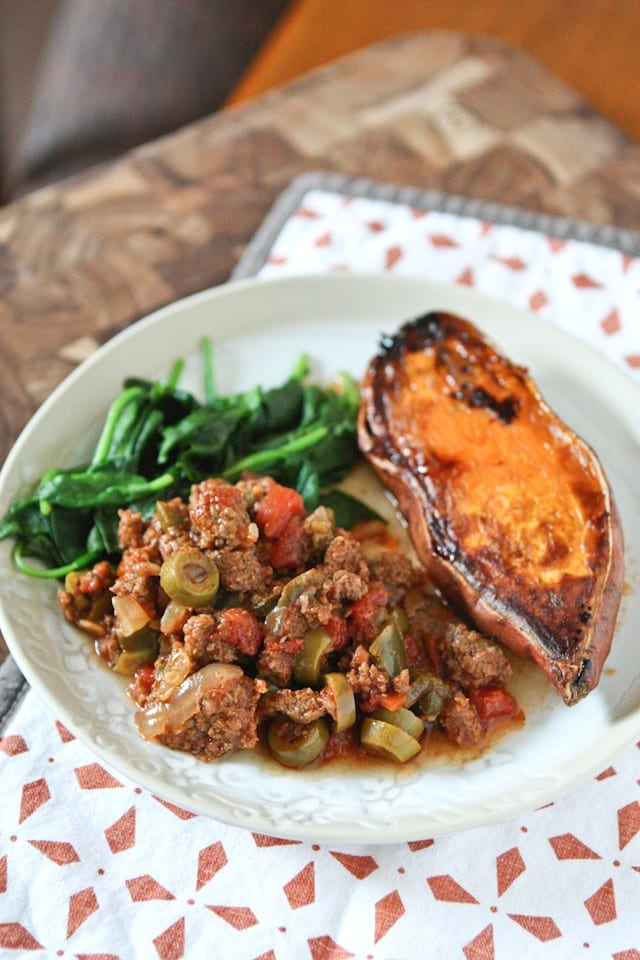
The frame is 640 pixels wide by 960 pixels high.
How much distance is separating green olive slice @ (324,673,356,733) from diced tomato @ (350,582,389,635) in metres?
0.23

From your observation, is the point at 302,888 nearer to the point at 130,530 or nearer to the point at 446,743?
the point at 446,743

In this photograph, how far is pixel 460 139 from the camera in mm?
6055

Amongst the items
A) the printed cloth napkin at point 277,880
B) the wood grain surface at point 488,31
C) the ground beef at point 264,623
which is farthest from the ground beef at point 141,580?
the wood grain surface at point 488,31

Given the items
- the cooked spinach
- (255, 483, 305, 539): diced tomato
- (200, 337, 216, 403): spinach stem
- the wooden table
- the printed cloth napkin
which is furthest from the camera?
the wooden table

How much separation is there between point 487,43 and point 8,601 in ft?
16.2

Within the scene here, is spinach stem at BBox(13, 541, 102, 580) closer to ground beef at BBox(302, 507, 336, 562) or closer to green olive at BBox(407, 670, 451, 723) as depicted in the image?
ground beef at BBox(302, 507, 336, 562)

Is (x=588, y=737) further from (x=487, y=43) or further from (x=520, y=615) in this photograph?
(x=487, y=43)

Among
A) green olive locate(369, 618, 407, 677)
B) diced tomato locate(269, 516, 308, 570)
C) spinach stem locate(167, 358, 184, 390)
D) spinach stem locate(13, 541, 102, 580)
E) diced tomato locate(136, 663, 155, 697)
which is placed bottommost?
spinach stem locate(13, 541, 102, 580)

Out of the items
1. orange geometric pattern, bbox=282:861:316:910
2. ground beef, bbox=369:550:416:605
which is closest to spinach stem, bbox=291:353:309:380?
ground beef, bbox=369:550:416:605

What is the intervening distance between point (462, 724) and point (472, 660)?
0.24m

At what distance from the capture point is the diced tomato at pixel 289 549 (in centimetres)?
382

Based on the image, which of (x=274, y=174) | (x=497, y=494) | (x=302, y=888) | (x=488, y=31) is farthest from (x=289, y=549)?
(x=488, y=31)

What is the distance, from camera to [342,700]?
3461 mm

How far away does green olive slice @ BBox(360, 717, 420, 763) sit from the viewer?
11.3ft
